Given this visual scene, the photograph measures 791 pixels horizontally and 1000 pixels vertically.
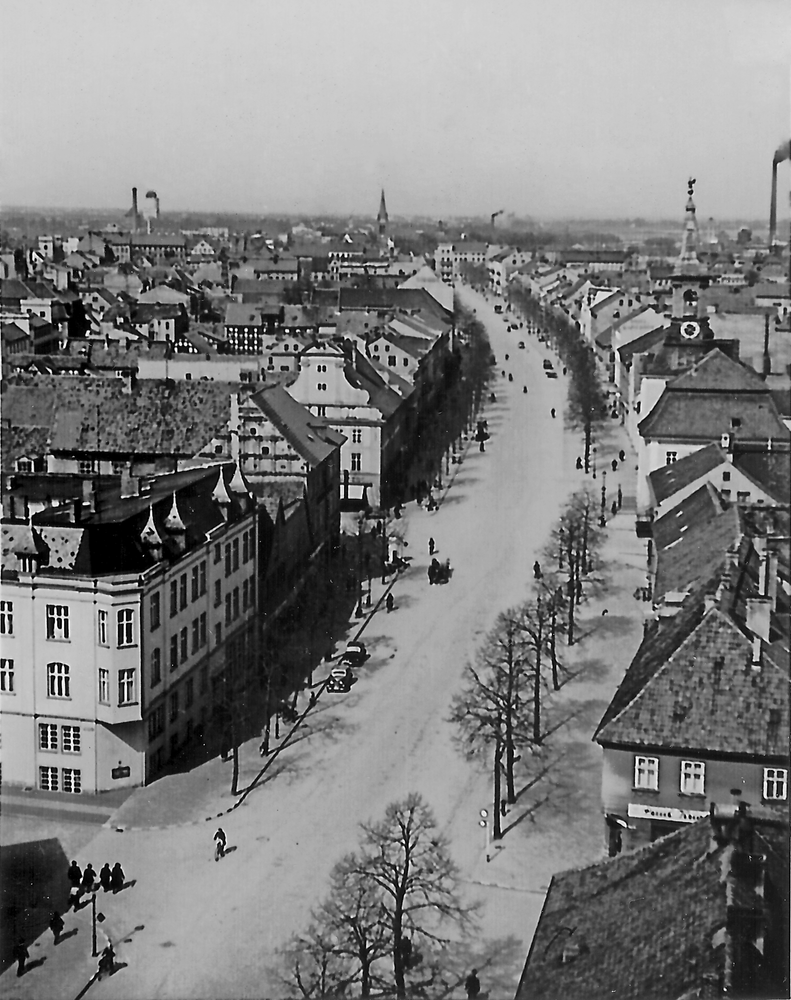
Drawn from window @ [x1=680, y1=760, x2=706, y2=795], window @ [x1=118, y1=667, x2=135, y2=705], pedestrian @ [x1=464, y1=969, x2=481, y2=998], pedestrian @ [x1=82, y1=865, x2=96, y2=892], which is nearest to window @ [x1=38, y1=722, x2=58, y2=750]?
window @ [x1=118, y1=667, x2=135, y2=705]

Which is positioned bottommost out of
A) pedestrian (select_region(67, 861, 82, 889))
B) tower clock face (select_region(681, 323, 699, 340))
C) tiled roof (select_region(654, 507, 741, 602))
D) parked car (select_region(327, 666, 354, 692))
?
pedestrian (select_region(67, 861, 82, 889))

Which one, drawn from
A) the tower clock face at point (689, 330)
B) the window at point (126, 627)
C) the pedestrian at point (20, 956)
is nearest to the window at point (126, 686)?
the window at point (126, 627)

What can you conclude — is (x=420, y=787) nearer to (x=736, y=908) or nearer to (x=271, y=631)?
(x=271, y=631)

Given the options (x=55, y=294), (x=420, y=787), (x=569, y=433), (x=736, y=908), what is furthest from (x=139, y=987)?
(x=55, y=294)

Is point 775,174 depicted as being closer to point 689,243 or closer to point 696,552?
point 696,552

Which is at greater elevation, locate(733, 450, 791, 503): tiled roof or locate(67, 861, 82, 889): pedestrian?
locate(733, 450, 791, 503): tiled roof

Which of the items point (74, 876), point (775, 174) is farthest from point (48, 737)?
point (775, 174)

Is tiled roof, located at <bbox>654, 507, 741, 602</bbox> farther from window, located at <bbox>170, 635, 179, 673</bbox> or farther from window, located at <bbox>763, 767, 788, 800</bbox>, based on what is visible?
window, located at <bbox>170, 635, 179, 673</bbox>
